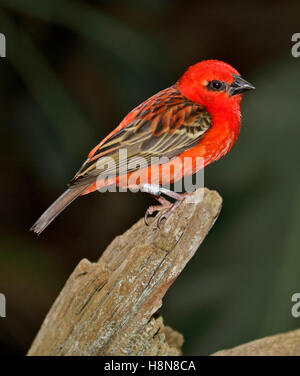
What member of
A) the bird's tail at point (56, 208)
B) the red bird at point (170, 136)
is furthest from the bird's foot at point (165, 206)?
the bird's tail at point (56, 208)

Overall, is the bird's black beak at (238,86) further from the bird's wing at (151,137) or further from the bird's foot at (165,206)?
the bird's foot at (165,206)

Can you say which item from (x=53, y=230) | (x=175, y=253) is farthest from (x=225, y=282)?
(x=53, y=230)

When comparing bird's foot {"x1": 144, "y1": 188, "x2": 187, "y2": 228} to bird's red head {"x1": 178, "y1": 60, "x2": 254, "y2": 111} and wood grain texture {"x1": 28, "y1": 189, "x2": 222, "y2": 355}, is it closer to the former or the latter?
wood grain texture {"x1": 28, "y1": 189, "x2": 222, "y2": 355}

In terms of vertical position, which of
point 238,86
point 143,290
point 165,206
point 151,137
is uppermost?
point 238,86

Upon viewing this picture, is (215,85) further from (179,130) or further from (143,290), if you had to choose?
(143,290)

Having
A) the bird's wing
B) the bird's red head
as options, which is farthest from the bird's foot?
the bird's red head

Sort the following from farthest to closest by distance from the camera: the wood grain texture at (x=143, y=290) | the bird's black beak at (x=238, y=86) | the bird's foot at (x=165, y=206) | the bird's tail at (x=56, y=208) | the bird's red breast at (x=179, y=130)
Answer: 1. the bird's black beak at (x=238, y=86)
2. the bird's red breast at (x=179, y=130)
3. the bird's tail at (x=56, y=208)
4. the bird's foot at (x=165, y=206)
5. the wood grain texture at (x=143, y=290)

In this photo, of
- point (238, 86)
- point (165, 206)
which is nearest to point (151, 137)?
point (165, 206)
